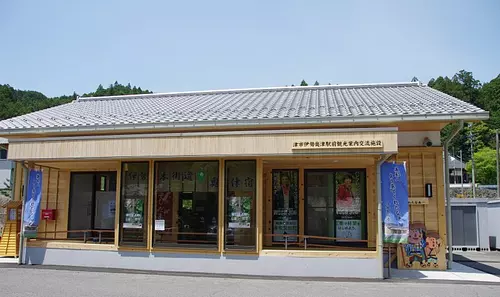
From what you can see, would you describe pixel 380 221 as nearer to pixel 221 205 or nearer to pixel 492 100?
pixel 221 205

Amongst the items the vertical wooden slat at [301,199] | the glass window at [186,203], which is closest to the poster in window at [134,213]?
the glass window at [186,203]

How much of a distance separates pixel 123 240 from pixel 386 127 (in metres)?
7.07

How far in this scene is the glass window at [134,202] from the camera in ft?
38.5

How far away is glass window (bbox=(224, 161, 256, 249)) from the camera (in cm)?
1110

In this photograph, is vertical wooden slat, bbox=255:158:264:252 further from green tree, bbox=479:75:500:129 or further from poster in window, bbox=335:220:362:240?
green tree, bbox=479:75:500:129

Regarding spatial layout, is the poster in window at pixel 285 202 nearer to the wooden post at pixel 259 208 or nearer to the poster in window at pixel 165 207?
the wooden post at pixel 259 208

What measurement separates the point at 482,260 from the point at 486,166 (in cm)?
5730

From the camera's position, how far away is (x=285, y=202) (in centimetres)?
1377

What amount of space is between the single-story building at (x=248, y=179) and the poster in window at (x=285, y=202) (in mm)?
30

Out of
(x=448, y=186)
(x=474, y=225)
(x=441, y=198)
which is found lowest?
(x=474, y=225)

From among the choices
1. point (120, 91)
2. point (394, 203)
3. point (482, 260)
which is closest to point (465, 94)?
point (120, 91)

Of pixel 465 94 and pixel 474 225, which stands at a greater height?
pixel 465 94

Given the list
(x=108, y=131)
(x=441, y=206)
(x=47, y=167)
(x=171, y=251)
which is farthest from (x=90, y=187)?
(x=441, y=206)

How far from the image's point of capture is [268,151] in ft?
35.4
